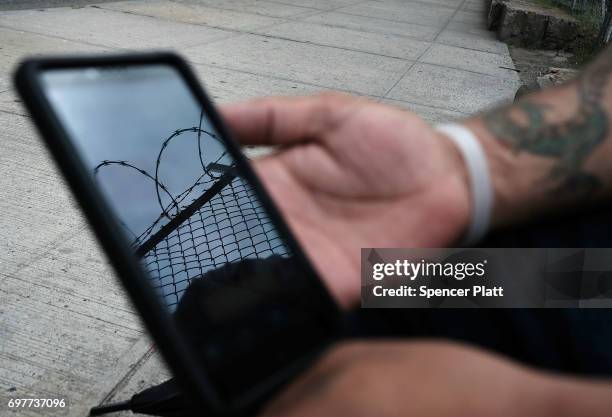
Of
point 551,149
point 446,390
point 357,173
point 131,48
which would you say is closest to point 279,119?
point 357,173

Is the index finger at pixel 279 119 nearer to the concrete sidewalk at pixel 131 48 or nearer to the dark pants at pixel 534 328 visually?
the dark pants at pixel 534 328

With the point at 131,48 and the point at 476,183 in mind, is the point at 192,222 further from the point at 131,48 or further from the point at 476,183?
the point at 131,48

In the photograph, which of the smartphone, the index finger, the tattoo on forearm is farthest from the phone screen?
the tattoo on forearm

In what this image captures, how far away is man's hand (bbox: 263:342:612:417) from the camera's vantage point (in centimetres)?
71

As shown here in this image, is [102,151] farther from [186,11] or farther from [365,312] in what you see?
[186,11]

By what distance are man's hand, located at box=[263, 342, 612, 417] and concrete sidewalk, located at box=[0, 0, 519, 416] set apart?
1399mm

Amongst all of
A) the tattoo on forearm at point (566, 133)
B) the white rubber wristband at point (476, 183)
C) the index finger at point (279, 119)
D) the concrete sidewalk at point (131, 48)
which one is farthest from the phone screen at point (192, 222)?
the concrete sidewalk at point (131, 48)

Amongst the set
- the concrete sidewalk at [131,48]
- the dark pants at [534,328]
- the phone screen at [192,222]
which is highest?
the phone screen at [192,222]

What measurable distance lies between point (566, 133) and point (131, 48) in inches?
170

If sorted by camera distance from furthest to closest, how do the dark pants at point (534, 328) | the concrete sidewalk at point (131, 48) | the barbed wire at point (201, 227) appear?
the concrete sidewalk at point (131, 48)
the barbed wire at point (201, 227)
the dark pants at point (534, 328)

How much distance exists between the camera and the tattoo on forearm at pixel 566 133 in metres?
1.43

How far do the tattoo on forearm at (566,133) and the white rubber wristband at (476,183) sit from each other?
87mm

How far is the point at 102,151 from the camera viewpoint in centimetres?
105

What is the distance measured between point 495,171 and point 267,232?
52 cm
